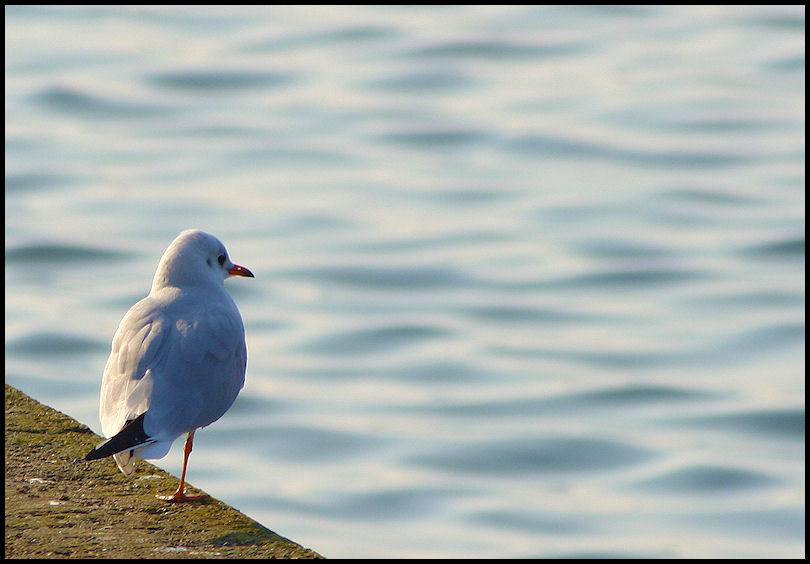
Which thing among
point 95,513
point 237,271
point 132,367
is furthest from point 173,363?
point 237,271

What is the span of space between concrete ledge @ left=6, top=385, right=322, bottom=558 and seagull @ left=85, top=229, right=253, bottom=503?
0.12 meters

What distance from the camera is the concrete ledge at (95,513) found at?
383 centimetres

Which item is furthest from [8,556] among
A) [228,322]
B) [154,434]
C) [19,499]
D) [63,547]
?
[228,322]

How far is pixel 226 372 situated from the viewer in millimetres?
4883

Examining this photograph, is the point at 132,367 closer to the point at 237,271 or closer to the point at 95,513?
the point at 95,513

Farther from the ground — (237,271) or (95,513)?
(237,271)

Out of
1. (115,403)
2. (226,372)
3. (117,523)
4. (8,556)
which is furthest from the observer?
(226,372)

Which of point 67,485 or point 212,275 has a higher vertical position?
Result: point 212,275

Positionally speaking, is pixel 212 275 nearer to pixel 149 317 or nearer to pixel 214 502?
pixel 149 317

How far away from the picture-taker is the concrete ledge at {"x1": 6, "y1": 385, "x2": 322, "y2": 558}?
3.83 meters

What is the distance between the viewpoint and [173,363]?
4676 mm

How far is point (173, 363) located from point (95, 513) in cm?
72

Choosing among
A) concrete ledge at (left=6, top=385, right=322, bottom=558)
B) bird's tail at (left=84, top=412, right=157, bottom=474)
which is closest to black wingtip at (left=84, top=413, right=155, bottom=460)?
bird's tail at (left=84, top=412, right=157, bottom=474)

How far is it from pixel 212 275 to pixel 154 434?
1.09 m
